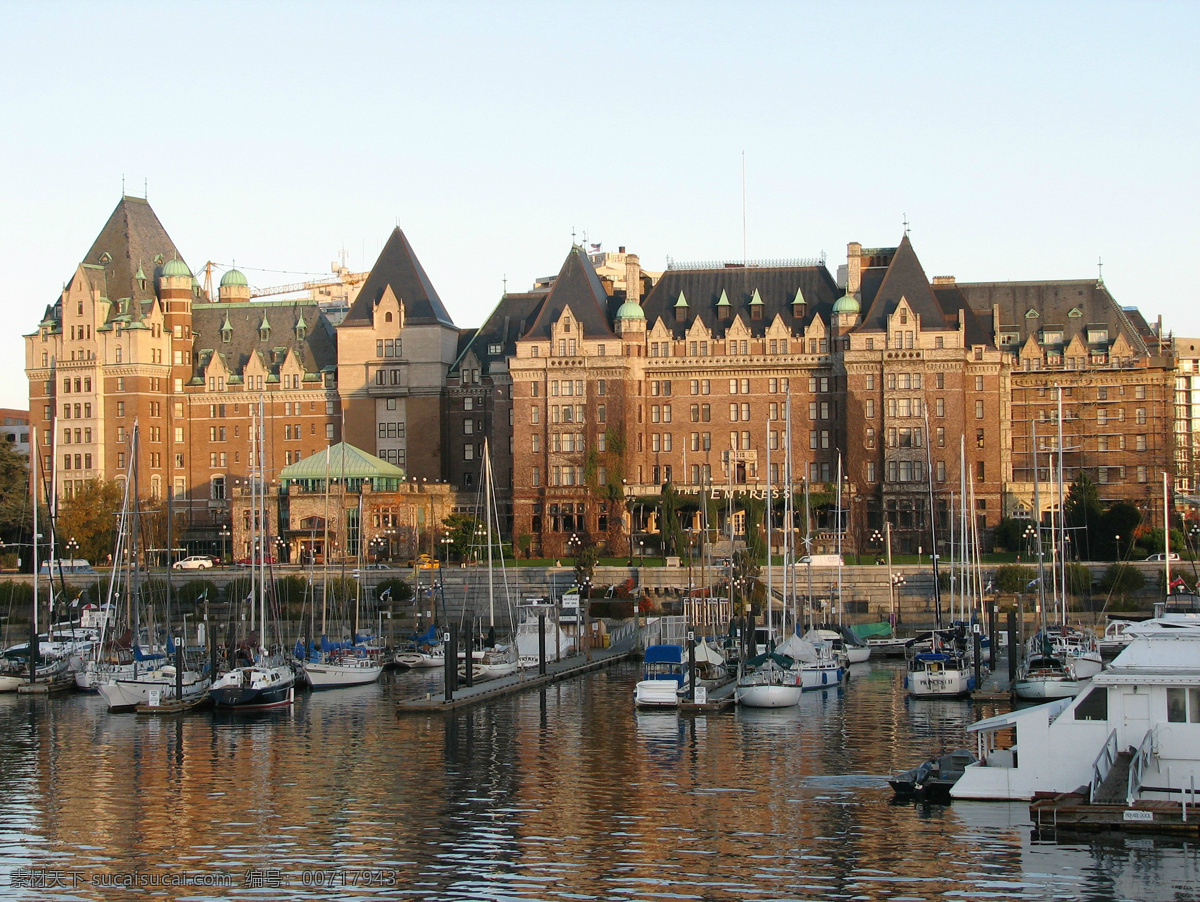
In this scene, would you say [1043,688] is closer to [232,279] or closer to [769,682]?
[769,682]

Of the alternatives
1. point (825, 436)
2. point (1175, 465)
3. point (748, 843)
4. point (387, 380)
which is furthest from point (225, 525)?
point (748, 843)

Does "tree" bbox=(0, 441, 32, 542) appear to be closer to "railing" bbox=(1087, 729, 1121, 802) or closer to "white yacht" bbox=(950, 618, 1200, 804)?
"white yacht" bbox=(950, 618, 1200, 804)

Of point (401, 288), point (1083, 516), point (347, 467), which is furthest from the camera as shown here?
point (401, 288)

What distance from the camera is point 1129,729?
3938 cm

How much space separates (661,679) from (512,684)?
9.02 meters

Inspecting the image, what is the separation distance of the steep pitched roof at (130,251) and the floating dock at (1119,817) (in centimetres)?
11259

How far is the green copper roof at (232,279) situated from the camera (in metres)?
149

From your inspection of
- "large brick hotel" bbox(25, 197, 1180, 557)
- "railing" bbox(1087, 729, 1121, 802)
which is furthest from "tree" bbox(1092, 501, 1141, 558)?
"railing" bbox(1087, 729, 1121, 802)

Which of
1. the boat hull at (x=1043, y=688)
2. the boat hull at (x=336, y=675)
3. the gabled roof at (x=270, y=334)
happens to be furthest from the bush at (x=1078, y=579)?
the gabled roof at (x=270, y=334)

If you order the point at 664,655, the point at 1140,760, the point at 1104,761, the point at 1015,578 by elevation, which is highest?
the point at 1015,578

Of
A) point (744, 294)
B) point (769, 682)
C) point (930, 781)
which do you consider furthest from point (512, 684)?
point (744, 294)

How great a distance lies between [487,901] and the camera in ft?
110

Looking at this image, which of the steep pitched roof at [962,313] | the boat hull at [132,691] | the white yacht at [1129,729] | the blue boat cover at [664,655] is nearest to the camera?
the white yacht at [1129,729]

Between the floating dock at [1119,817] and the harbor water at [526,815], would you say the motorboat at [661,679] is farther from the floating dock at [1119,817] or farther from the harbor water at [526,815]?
the floating dock at [1119,817]
